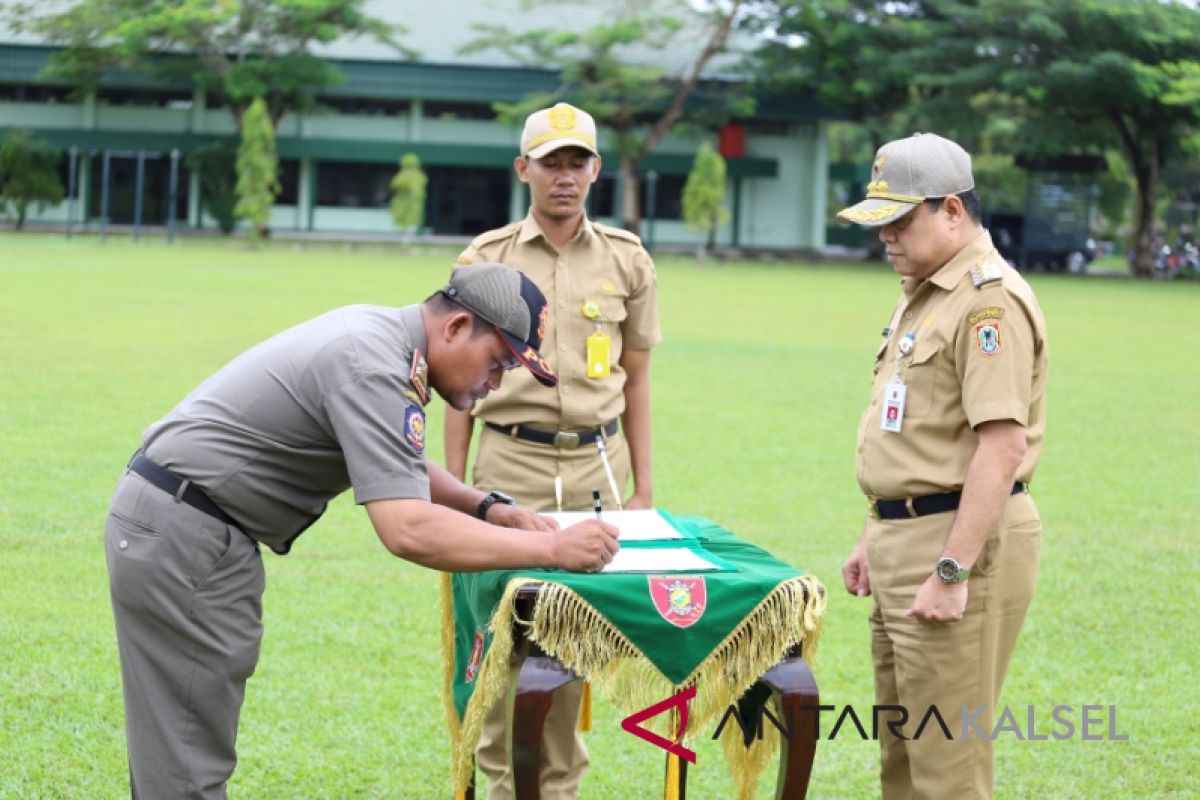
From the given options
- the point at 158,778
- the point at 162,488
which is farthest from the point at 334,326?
the point at 158,778

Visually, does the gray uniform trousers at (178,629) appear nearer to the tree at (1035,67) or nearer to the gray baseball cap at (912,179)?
the gray baseball cap at (912,179)

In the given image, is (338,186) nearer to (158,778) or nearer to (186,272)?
(186,272)

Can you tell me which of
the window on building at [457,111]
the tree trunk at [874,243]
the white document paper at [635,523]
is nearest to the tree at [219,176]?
the window on building at [457,111]

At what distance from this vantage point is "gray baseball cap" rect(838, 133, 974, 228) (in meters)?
3.55

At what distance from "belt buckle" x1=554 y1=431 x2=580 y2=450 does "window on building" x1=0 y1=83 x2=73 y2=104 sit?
159 ft

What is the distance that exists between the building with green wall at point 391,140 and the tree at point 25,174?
3.24ft

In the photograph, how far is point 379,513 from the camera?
3.17 meters

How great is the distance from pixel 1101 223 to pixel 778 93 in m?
27.5

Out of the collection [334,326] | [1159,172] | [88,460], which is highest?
[1159,172]

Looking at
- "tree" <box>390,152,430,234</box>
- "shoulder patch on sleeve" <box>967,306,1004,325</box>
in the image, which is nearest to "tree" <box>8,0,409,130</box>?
"tree" <box>390,152,430,234</box>

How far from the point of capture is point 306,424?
10.7 feet

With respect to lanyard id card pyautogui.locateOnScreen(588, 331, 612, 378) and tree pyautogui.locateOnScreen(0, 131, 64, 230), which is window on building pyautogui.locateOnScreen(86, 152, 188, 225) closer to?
tree pyautogui.locateOnScreen(0, 131, 64, 230)

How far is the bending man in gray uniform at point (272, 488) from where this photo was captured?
125 inches

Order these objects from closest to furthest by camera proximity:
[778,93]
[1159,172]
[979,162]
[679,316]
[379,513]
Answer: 1. [379,513]
2. [679,316]
3. [1159,172]
4. [778,93]
5. [979,162]
